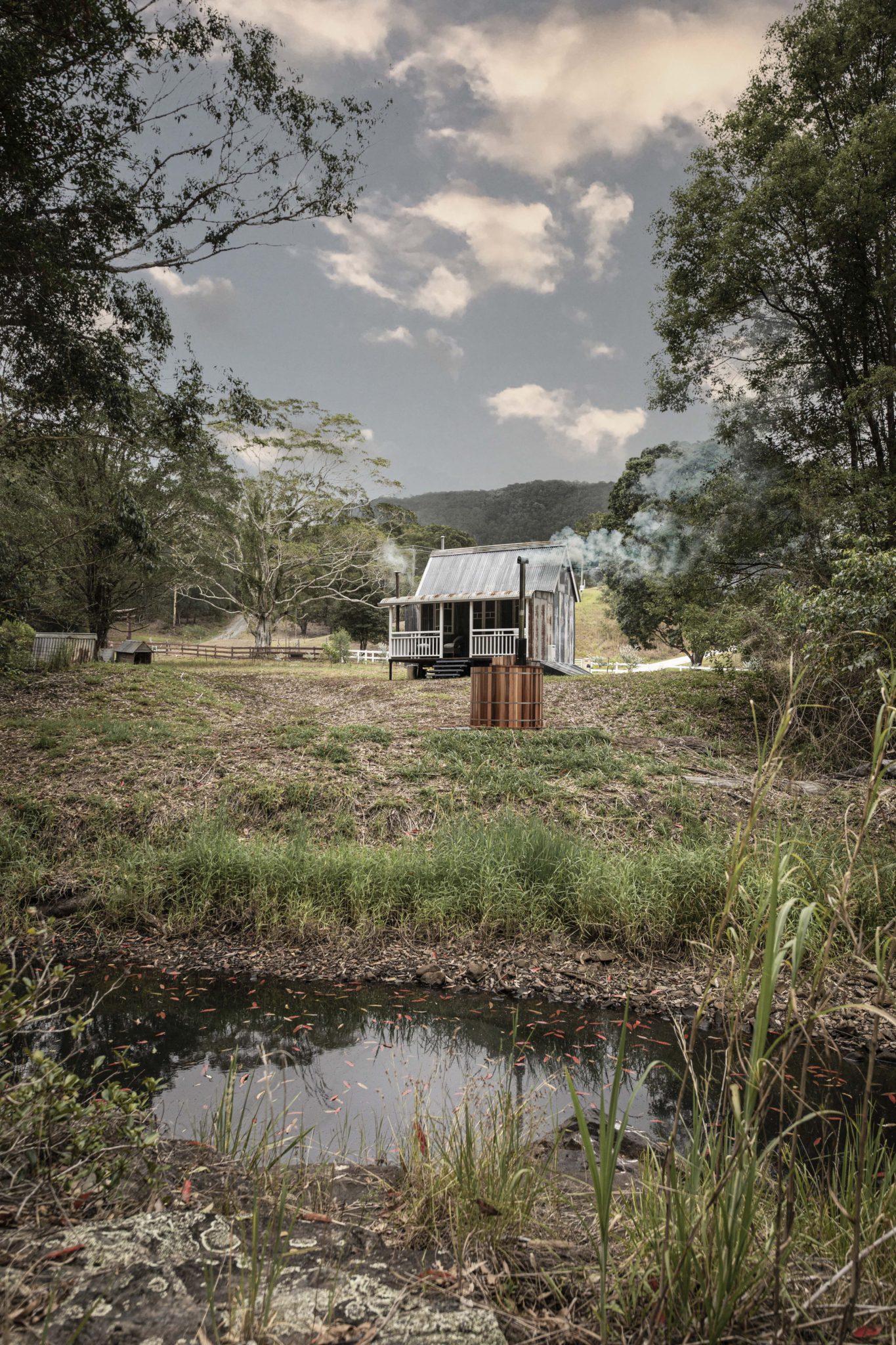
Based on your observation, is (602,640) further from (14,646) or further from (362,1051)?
(362,1051)

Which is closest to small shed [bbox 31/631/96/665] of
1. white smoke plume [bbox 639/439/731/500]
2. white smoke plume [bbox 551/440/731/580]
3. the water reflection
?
the water reflection

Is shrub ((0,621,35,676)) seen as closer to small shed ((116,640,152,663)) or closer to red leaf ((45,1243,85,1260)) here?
small shed ((116,640,152,663))

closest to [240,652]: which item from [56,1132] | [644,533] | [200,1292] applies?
[644,533]

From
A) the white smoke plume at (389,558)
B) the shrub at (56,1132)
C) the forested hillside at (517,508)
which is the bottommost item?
the shrub at (56,1132)

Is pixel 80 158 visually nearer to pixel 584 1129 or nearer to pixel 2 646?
pixel 2 646

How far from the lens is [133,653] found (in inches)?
798

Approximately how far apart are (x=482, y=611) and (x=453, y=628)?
126cm

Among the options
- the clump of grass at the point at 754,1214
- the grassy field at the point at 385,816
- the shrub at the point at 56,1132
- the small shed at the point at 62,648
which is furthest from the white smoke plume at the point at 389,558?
the clump of grass at the point at 754,1214

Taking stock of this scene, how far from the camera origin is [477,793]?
7953 mm

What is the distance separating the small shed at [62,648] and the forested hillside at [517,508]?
4840cm

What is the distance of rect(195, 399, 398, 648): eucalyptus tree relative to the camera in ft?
96.7

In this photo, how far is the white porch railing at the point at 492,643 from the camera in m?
21.7

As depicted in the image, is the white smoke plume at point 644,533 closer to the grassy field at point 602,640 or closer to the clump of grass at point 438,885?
the grassy field at point 602,640

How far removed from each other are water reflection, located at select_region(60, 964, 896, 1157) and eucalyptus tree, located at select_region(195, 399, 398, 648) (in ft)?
82.9
